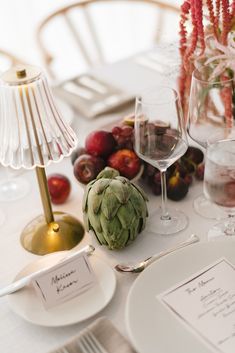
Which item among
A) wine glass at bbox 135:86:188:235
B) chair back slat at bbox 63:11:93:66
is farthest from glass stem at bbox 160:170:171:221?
chair back slat at bbox 63:11:93:66

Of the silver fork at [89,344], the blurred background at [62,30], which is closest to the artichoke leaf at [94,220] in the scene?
the silver fork at [89,344]

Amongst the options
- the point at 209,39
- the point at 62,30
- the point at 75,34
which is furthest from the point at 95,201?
the point at 62,30

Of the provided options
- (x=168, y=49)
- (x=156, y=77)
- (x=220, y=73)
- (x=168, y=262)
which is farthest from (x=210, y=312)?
(x=156, y=77)

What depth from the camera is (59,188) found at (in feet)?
3.86

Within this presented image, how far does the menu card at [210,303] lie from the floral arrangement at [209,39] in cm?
38

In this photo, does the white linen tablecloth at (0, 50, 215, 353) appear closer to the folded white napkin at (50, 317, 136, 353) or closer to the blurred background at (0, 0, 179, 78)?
the folded white napkin at (50, 317, 136, 353)

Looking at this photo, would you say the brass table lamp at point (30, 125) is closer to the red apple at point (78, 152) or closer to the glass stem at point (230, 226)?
the red apple at point (78, 152)

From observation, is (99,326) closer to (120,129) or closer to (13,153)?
(13,153)

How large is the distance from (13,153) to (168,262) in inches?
13.1

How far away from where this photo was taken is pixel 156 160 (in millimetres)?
1040

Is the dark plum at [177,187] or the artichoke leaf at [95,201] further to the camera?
the dark plum at [177,187]

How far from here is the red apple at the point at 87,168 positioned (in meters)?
1.12

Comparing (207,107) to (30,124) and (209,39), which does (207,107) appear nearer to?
(209,39)

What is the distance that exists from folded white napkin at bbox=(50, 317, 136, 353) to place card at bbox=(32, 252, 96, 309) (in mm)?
87
